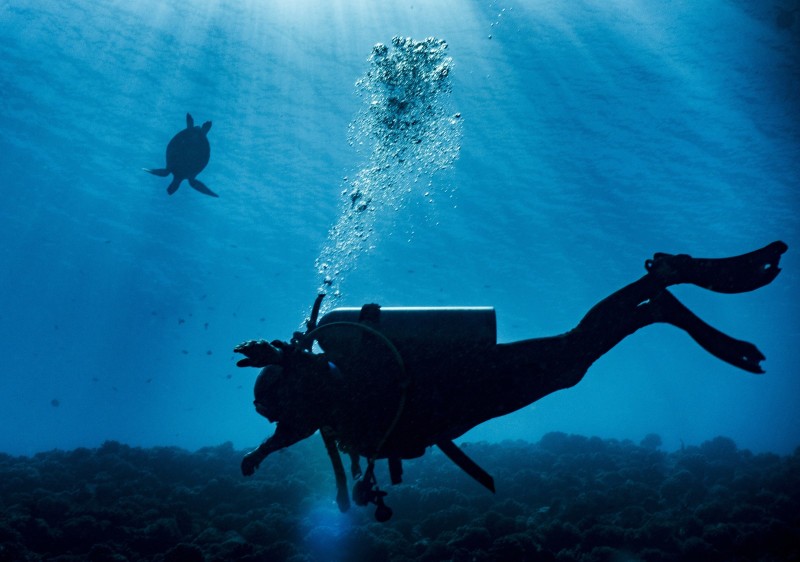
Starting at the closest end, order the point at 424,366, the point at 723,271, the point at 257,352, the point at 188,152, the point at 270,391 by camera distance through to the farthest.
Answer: the point at 257,352
the point at 270,391
the point at 424,366
the point at 723,271
the point at 188,152

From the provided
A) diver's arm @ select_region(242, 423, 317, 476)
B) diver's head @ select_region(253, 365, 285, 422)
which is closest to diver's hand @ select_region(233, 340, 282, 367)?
diver's head @ select_region(253, 365, 285, 422)

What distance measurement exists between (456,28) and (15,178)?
98.6 ft

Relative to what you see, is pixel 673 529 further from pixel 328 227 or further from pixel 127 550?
pixel 328 227

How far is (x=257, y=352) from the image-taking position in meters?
2.77

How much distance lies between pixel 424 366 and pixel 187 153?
1758cm

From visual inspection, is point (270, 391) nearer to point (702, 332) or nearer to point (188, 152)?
point (702, 332)

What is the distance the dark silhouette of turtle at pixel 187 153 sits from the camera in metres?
17.1

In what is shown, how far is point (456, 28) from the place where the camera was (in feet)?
54.2

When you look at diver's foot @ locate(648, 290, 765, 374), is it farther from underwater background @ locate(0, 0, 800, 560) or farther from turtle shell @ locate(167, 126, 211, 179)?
turtle shell @ locate(167, 126, 211, 179)

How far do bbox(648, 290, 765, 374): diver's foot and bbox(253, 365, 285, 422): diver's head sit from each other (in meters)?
3.06

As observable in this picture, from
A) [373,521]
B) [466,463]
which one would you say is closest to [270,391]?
[466,463]

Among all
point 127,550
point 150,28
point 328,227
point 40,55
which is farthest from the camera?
point 328,227

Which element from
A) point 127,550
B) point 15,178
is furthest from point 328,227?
point 127,550

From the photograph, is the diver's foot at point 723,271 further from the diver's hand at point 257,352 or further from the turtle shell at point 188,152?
the turtle shell at point 188,152
